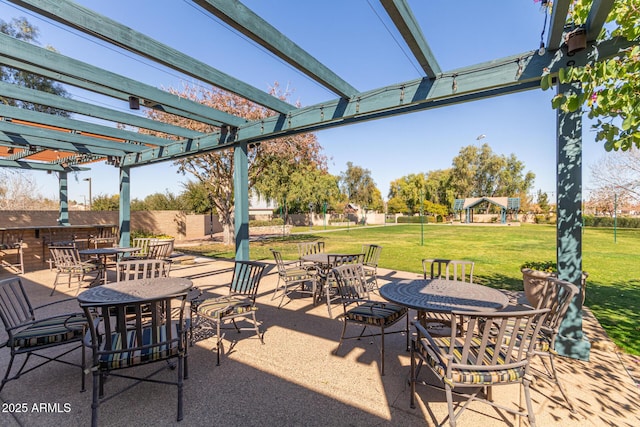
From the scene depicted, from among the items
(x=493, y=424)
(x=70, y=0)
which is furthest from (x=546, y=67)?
(x=70, y=0)

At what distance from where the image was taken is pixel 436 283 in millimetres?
3195

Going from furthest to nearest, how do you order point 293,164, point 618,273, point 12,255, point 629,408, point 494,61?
point 293,164
point 12,255
point 618,273
point 494,61
point 629,408

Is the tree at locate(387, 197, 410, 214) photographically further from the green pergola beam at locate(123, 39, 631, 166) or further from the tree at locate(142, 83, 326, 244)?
the green pergola beam at locate(123, 39, 631, 166)

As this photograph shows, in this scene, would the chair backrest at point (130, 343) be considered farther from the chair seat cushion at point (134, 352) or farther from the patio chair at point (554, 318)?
the patio chair at point (554, 318)

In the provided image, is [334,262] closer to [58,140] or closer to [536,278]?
[536,278]

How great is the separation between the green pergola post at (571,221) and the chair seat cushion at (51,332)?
15.3ft

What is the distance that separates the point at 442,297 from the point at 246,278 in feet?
7.96

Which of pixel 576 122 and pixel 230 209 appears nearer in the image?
pixel 576 122

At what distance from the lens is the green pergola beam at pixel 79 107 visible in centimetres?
423

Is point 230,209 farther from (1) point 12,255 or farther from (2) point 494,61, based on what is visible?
(2) point 494,61

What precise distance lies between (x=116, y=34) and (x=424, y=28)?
312 cm

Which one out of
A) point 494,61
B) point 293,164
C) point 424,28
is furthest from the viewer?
point 293,164

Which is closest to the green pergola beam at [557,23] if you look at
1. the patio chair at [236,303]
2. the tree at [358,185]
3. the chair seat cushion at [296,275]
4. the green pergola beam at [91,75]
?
the patio chair at [236,303]

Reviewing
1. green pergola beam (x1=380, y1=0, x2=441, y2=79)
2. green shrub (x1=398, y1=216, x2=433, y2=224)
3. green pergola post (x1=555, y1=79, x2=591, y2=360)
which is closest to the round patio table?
green pergola post (x1=555, y1=79, x2=591, y2=360)
